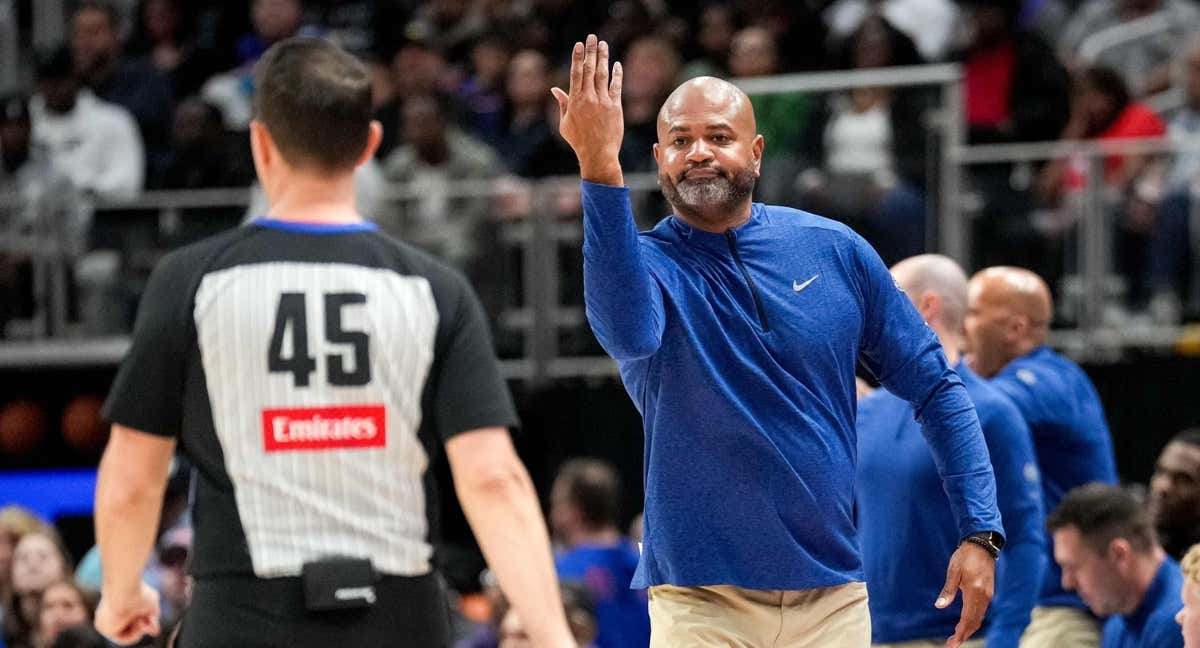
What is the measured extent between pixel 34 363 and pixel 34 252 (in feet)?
2.65

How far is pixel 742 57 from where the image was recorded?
38.4ft

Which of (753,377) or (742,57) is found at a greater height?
(742,57)

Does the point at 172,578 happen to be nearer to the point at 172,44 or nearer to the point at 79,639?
the point at 79,639

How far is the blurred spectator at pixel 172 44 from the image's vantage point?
14680 millimetres

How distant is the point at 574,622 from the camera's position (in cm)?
880

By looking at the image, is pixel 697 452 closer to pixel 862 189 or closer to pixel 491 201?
pixel 862 189

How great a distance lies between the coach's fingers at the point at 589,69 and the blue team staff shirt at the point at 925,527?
2.27m

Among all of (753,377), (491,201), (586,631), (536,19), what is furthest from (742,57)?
(753,377)

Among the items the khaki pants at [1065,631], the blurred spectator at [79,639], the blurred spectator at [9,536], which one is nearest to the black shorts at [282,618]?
the khaki pants at [1065,631]

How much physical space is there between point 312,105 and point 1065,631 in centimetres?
422

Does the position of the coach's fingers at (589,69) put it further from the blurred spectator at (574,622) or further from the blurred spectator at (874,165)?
the blurred spectator at (874,165)

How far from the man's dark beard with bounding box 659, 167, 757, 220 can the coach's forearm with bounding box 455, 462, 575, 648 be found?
3.63 ft

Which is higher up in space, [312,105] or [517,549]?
[312,105]

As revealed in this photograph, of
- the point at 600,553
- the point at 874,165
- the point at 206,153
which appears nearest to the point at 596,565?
the point at 600,553
